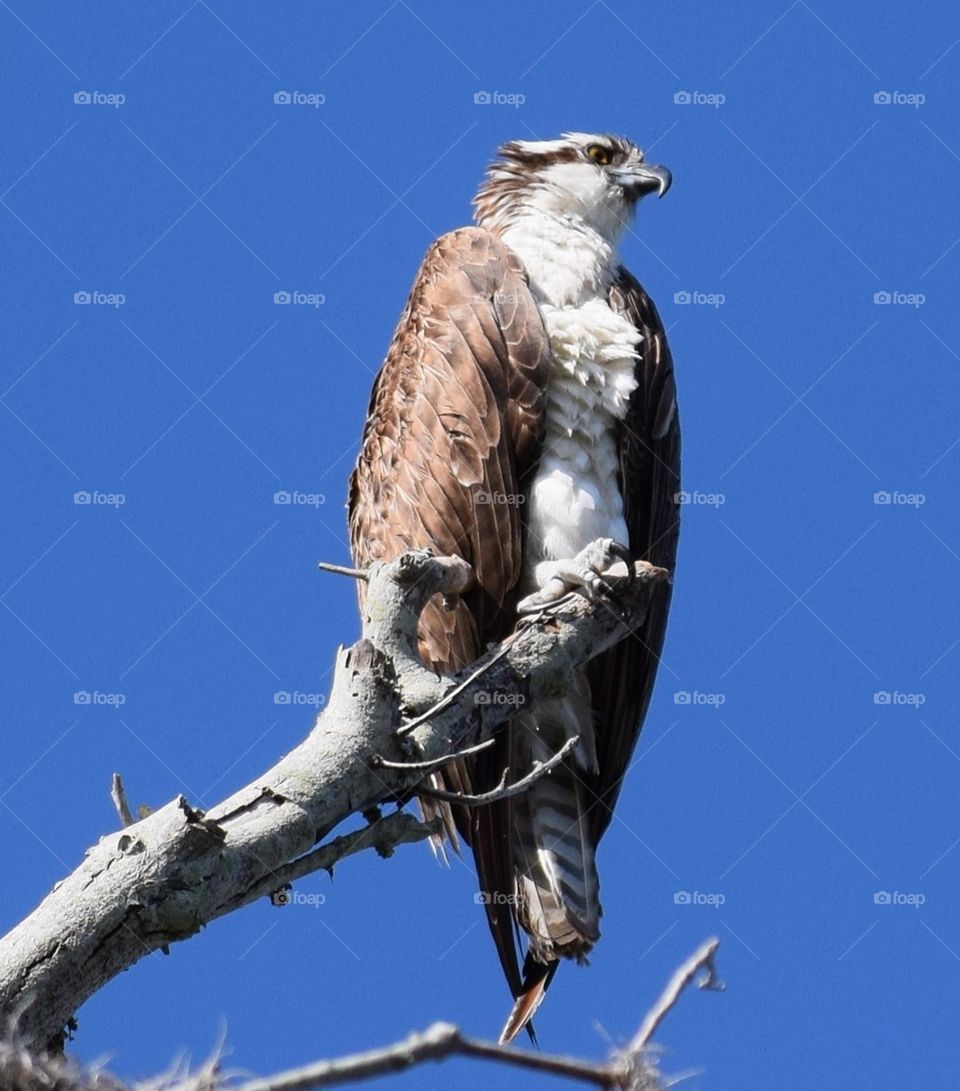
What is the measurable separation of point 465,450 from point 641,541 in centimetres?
88

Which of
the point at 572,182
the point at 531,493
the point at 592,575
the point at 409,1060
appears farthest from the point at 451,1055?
the point at 572,182

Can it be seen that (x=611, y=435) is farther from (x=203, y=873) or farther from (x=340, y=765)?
(x=203, y=873)

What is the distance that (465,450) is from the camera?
6574 millimetres

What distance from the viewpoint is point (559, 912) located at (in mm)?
6035

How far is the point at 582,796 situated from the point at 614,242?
2.81m

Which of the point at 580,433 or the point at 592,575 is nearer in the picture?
the point at 592,575

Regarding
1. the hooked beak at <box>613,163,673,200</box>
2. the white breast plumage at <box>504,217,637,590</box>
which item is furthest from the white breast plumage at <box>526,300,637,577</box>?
the hooked beak at <box>613,163,673,200</box>

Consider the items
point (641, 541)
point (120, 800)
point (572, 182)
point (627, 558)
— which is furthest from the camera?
point (572, 182)

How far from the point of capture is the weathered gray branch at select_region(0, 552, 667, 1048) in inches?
162

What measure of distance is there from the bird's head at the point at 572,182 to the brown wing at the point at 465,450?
697 mm

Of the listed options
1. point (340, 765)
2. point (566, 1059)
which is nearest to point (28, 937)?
point (340, 765)

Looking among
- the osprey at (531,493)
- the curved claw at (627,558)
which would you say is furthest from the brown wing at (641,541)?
the curved claw at (627,558)

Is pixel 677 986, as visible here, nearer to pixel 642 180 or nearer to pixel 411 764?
pixel 411 764

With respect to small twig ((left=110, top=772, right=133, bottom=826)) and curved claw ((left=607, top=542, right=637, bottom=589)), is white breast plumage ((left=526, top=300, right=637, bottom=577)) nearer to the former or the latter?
curved claw ((left=607, top=542, right=637, bottom=589))
